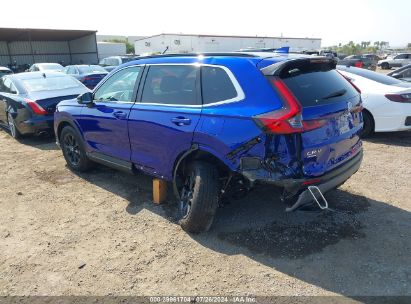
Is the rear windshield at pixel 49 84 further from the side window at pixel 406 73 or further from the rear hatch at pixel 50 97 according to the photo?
the side window at pixel 406 73

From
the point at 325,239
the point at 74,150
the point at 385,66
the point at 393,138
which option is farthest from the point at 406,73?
the point at 385,66

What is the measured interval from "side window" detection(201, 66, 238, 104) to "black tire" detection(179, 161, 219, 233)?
2.31 feet

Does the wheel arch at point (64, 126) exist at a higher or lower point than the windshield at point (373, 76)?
lower

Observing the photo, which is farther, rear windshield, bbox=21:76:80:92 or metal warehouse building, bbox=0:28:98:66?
metal warehouse building, bbox=0:28:98:66

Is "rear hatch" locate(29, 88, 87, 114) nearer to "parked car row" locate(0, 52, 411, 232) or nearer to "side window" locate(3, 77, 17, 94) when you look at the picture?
"side window" locate(3, 77, 17, 94)

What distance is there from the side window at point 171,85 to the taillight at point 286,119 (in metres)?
0.89

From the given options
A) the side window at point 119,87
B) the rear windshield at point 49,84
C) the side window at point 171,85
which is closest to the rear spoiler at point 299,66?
the side window at point 171,85

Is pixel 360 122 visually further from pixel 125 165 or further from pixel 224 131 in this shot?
pixel 125 165

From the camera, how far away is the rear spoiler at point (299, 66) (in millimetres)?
3334

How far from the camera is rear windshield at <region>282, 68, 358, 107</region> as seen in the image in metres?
3.36

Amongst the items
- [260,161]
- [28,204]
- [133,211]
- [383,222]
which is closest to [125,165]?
[133,211]

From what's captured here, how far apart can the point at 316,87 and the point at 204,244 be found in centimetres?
197

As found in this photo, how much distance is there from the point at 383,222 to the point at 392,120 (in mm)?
3625

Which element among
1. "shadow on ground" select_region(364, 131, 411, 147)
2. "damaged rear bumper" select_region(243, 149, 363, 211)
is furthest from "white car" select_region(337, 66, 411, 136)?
"damaged rear bumper" select_region(243, 149, 363, 211)
